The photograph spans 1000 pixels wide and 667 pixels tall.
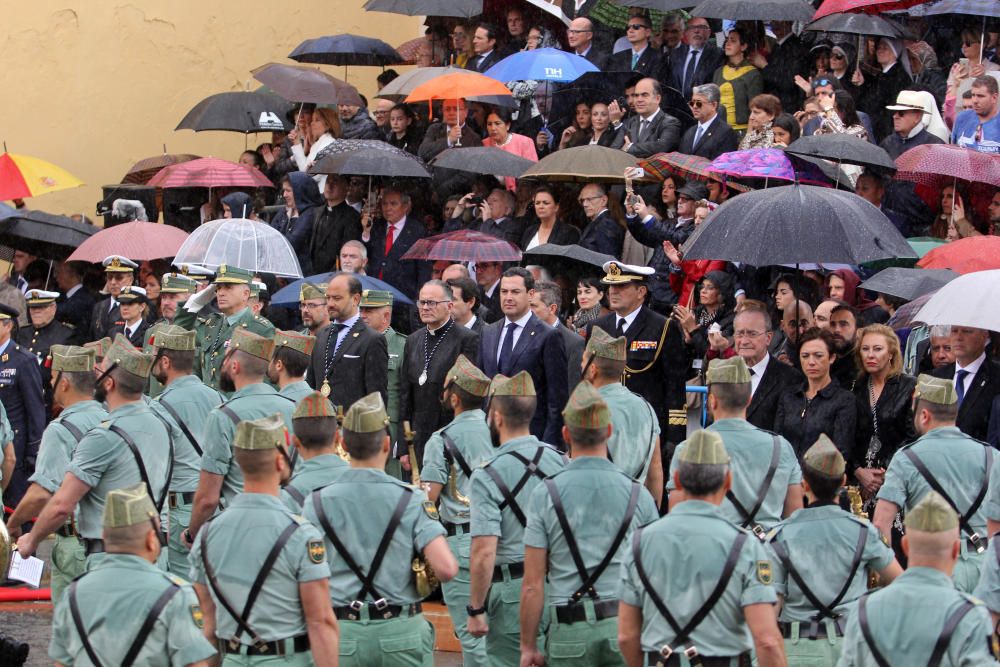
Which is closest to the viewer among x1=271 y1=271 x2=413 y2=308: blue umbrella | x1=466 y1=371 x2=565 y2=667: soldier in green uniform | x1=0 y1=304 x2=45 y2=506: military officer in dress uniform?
x1=466 y1=371 x2=565 y2=667: soldier in green uniform

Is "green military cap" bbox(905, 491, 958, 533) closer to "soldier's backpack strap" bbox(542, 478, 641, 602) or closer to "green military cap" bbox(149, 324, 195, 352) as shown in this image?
"soldier's backpack strap" bbox(542, 478, 641, 602)

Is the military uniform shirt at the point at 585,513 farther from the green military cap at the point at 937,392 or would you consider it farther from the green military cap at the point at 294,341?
the green military cap at the point at 294,341

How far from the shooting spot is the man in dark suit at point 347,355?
35.1 ft

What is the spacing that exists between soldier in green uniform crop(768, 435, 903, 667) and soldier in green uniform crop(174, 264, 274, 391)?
5.05 meters

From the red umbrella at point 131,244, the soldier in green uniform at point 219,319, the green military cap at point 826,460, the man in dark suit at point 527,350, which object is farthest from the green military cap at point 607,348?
the red umbrella at point 131,244

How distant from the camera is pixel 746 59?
14.3 metres

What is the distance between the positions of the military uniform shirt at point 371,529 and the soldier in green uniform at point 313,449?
378 mm

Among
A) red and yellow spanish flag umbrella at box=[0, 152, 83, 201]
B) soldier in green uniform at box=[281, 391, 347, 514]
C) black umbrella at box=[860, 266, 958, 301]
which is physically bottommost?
soldier in green uniform at box=[281, 391, 347, 514]

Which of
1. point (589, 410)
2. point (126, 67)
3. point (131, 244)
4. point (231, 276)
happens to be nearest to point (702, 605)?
point (589, 410)

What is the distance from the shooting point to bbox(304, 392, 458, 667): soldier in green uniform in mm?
6465

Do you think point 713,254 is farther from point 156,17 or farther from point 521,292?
point 156,17

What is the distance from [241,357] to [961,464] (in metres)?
3.68

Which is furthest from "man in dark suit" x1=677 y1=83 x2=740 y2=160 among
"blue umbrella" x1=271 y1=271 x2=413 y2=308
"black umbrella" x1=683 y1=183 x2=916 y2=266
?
"black umbrella" x1=683 y1=183 x2=916 y2=266

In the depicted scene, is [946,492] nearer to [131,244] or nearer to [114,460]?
[114,460]
